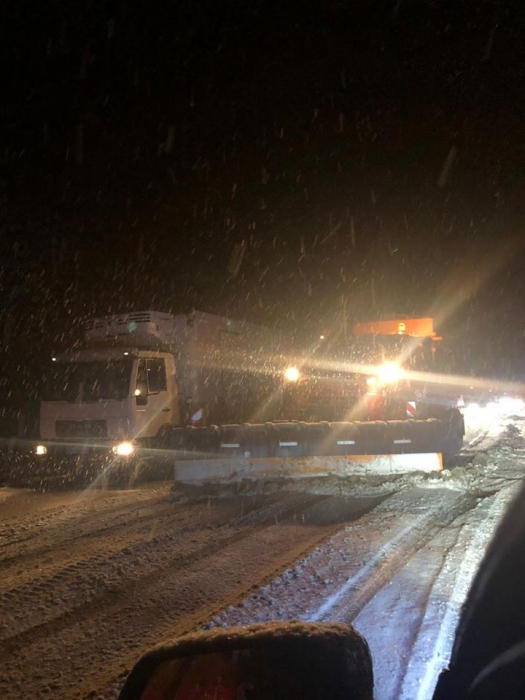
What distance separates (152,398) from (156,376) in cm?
49

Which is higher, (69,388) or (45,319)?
(45,319)

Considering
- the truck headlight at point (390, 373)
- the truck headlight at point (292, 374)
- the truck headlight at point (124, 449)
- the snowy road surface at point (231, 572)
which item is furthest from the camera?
the truck headlight at point (292, 374)

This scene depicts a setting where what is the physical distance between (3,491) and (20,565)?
5.64 metres

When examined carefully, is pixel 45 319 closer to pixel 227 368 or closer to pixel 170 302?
pixel 170 302

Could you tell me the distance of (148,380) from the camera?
38.5ft

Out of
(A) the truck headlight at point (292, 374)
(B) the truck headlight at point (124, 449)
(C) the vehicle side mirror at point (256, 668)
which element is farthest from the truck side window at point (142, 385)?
(C) the vehicle side mirror at point (256, 668)

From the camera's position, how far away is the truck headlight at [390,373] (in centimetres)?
1321

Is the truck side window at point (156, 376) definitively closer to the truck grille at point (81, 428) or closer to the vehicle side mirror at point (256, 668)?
the truck grille at point (81, 428)

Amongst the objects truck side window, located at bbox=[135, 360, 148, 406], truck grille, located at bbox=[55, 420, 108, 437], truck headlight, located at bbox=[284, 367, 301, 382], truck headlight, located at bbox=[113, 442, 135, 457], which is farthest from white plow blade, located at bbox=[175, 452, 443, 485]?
truck headlight, located at bbox=[284, 367, 301, 382]

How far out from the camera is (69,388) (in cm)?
1202

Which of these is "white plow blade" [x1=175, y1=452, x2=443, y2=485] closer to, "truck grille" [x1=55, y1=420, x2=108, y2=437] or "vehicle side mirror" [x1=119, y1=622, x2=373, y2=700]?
"truck grille" [x1=55, y1=420, x2=108, y2=437]

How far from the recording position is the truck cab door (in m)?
11.4

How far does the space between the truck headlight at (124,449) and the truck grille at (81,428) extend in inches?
14.9

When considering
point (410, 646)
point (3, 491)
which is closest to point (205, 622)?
point (410, 646)
